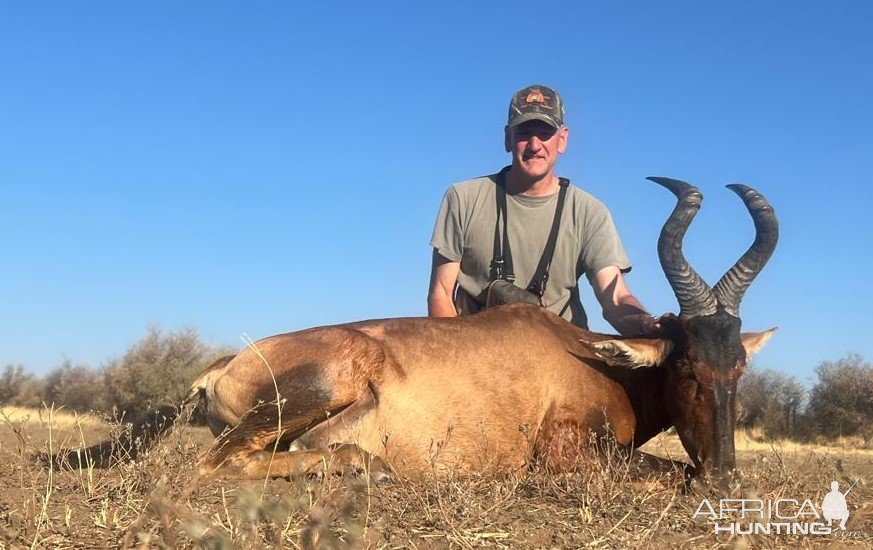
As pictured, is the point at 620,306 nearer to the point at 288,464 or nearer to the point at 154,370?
the point at 288,464

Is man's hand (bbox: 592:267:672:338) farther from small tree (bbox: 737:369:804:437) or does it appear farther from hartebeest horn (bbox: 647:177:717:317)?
small tree (bbox: 737:369:804:437)

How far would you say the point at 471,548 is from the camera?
3236 mm

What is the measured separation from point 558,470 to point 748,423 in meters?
19.1

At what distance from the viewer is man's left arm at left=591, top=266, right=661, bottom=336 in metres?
6.15

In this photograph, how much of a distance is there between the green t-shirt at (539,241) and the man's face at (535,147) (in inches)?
10.5

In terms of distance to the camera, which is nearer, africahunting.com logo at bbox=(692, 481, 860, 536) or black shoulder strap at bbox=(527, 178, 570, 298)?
africahunting.com logo at bbox=(692, 481, 860, 536)

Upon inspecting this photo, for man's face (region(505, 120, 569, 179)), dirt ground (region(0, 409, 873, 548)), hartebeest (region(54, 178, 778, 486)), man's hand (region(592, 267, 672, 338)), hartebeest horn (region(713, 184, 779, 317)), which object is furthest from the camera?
man's face (region(505, 120, 569, 179))

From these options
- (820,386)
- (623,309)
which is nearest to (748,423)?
(820,386)

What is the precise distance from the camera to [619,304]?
6.78 meters

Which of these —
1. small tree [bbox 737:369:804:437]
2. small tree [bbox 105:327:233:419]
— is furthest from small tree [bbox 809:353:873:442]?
small tree [bbox 105:327:233:419]

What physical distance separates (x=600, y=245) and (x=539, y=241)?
52 centimetres

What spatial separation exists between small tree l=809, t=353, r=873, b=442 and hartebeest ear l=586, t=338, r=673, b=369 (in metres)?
18.0

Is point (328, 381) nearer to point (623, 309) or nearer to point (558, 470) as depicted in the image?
point (558, 470)

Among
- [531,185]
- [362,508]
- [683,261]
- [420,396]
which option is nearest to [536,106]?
[531,185]
